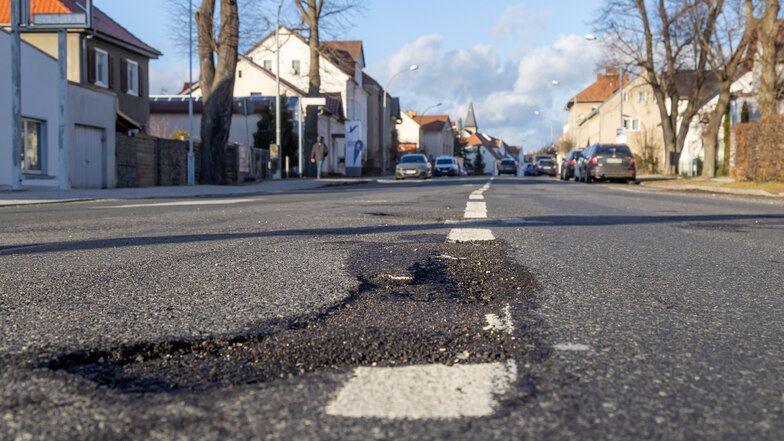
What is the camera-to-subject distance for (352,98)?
6800 cm

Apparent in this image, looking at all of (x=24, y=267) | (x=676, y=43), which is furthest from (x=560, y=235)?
(x=676, y=43)

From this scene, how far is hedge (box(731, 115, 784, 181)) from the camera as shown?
22.1 meters

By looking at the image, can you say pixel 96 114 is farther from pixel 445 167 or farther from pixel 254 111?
pixel 445 167

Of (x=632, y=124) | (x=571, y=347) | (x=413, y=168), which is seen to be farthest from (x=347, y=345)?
(x=632, y=124)

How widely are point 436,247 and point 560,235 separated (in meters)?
1.69

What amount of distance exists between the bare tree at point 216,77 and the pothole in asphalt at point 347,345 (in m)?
23.1

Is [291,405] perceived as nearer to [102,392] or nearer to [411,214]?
[102,392]

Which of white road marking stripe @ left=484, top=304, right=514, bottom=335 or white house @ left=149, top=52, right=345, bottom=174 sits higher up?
white house @ left=149, top=52, right=345, bottom=174

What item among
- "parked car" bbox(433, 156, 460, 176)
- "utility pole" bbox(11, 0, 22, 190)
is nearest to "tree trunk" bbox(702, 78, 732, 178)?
"utility pole" bbox(11, 0, 22, 190)

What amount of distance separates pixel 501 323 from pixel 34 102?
21520mm

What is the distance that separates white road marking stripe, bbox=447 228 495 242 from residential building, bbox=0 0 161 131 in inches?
908

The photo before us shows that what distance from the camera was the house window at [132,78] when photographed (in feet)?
107

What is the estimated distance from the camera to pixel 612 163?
105ft

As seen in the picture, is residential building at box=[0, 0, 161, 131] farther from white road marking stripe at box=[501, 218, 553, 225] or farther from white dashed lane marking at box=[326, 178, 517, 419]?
white dashed lane marking at box=[326, 178, 517, 419]
